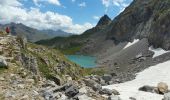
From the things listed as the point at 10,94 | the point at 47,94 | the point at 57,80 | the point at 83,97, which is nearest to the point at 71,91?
the point at 83,97

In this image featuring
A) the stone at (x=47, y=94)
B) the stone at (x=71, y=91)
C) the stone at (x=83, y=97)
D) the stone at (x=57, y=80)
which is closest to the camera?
the stone at (x=47, y=94)

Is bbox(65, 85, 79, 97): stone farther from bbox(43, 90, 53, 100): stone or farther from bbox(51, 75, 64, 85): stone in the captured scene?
bbox(51, 75, 64, 85): stone

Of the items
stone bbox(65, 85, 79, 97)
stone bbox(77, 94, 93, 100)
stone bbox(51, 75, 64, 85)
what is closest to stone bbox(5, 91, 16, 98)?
stone bbox(65, 85, 79, 97)

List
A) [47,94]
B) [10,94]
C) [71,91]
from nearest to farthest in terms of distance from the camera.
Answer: [10,94] < [47,94] < [71,91]

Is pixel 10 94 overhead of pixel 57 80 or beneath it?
beneath

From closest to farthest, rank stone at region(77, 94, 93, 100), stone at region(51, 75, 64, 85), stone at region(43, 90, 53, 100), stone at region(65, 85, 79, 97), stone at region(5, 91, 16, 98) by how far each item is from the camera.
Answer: stone at region(5, 91, 16, 98) → stone at region(43, 90, 53, 100) → stone at region(77, 94, 93, 100) → stone at region(65, 85, 79, 97) → stone at region(51, 75, 64, 85)

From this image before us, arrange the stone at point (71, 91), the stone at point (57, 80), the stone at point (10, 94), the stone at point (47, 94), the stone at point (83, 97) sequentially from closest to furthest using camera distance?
the stone at point (10, 94) → the stone at point (47, 94) → the stone at point (83, 97) → the stone at point (71, 91) → the stone at point (57, 80)

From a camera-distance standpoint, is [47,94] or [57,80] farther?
[57,80]

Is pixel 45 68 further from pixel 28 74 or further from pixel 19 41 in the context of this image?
pixel 28 74

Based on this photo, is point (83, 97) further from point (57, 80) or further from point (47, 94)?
point (57, 80)

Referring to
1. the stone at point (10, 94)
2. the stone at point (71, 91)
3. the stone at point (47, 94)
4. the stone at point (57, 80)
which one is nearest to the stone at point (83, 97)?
the stone at point (71, 91)

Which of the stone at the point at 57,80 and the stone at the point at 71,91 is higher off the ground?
the stone at the point at 57,80

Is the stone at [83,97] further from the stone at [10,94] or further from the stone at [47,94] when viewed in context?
the stone at [10,94]

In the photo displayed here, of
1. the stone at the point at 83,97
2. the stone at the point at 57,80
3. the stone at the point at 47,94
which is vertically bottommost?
the stone at the point at 83,97
